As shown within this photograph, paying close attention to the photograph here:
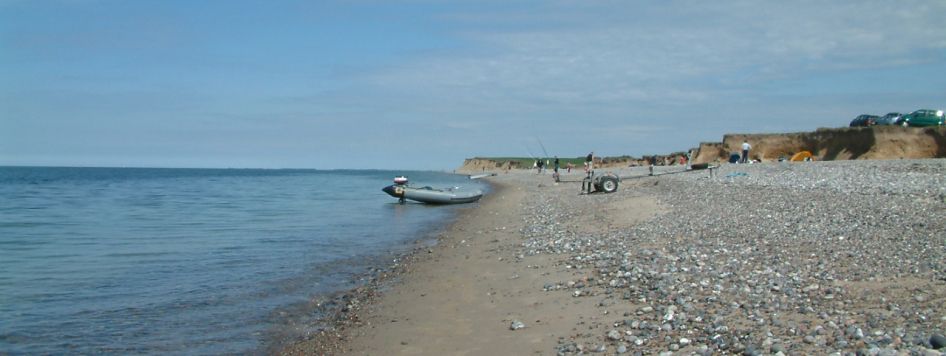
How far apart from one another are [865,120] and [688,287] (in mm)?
48478

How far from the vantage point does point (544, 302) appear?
33.2 ft

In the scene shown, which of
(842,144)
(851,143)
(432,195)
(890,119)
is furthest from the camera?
(890,119)

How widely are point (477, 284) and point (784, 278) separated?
5.24 meters

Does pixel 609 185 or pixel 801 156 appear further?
pixel 801 156

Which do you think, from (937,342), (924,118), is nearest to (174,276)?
(937,342)

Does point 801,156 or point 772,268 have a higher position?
point 801,156

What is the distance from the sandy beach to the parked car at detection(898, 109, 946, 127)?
30304mm

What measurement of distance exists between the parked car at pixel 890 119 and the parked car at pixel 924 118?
0.83 metres

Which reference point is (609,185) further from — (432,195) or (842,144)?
(842,144)

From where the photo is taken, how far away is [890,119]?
48.0 metres

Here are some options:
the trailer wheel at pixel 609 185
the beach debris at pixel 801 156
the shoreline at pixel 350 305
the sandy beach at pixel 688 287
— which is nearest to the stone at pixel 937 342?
the sandy beach at pixel 688 287

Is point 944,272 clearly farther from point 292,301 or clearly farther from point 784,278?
point 292,301

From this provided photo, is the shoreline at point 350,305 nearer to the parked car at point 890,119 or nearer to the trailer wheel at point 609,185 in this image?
the trailer wheel at point 609,185

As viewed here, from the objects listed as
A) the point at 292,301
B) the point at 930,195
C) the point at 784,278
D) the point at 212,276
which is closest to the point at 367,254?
the point at 212,276
